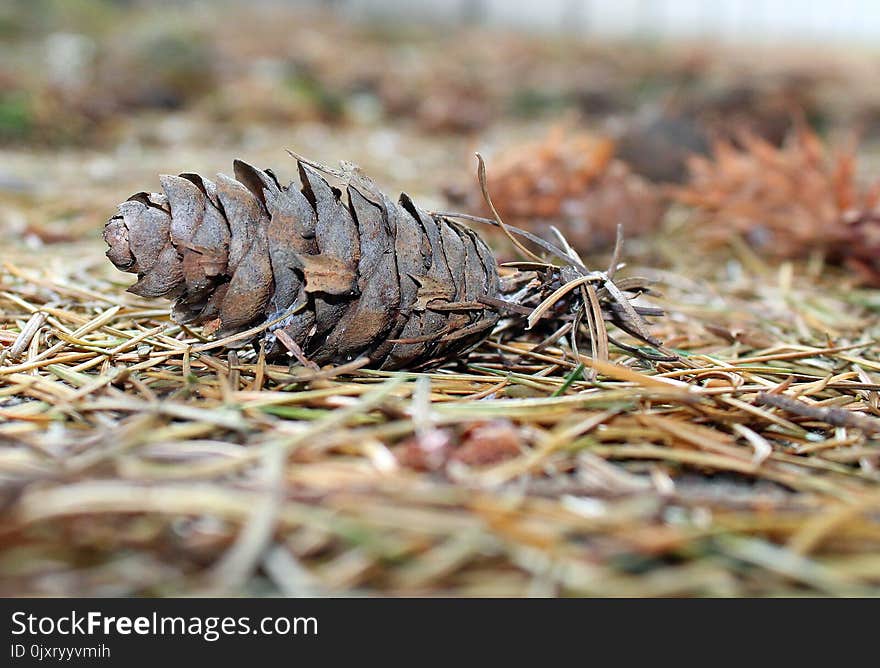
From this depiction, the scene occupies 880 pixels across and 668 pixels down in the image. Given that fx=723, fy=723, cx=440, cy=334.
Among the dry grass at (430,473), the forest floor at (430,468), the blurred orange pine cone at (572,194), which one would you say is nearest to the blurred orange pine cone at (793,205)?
the blurred orange pine cone at (572,194)

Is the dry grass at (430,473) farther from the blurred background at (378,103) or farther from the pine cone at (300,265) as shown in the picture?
the blurred background at (378,103)

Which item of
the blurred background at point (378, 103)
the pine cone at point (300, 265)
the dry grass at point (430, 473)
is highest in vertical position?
the blurred background at point (378, 103)

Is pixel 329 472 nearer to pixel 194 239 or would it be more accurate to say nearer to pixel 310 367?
pixel 310 367

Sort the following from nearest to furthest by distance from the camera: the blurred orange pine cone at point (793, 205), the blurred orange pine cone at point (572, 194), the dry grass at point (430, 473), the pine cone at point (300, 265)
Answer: the dry grass at point (430, 473) < the pine cone at point (300, 265) < the blurred orange pine cone at point (793, 205) < the blurred orange pine cone at point (572, 194)

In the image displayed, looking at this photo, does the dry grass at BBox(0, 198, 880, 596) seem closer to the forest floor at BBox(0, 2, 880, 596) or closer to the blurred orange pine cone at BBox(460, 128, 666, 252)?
the forest floor at BBox(0, 2, 880, 596)

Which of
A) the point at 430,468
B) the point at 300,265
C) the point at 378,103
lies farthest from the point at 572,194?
the point at 378,103

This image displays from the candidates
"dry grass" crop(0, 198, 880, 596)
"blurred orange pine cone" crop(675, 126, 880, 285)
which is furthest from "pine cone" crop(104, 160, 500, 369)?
"blurred orange pine cone" crop(675, 126, 880, 285)
